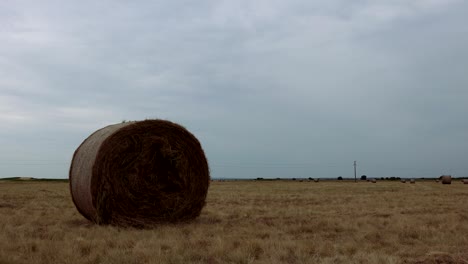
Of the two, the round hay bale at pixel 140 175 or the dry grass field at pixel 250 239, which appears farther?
the round hay bale at pixel 140 175

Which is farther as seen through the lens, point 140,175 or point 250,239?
point 140,175

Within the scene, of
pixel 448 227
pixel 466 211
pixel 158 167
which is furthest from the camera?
pixel 466 211

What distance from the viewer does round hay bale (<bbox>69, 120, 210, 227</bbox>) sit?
383 inches

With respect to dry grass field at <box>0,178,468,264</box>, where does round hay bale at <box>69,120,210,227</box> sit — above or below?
above

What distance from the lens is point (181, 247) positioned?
272 inches

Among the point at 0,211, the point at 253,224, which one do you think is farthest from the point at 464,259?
the point at 0,211

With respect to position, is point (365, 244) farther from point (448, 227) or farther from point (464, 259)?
point (448, 227)

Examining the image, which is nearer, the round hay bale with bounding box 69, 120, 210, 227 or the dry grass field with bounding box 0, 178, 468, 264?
the dry grass field with bounding box 0, 178, 468, 264

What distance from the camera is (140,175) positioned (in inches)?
406

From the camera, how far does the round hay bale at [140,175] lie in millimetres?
9734

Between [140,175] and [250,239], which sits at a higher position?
[140,175]

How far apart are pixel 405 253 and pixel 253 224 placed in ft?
11.9

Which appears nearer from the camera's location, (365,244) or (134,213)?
(365,244)

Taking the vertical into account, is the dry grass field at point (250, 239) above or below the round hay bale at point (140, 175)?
below
